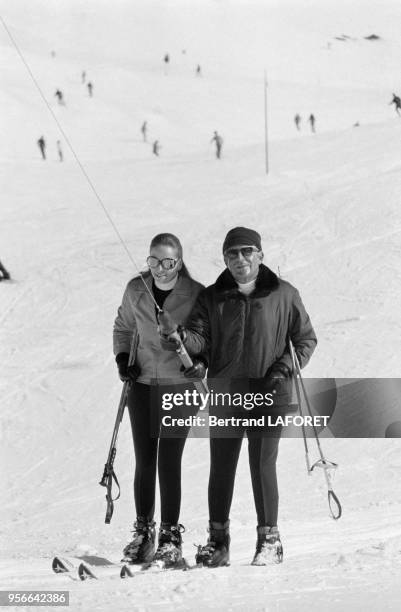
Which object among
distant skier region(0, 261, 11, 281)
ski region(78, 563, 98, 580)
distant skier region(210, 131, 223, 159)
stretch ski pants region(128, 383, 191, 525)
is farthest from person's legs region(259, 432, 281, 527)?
distant skier region(210, 131, 223, 159)

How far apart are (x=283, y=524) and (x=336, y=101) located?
41756 millimetres

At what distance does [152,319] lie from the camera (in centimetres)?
436

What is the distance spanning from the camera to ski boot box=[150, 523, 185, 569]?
4.39 metres

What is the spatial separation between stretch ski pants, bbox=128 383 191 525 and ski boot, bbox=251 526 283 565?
0.43m

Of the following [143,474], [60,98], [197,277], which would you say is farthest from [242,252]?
[60,98]

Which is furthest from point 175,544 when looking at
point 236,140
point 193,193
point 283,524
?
point 236,140

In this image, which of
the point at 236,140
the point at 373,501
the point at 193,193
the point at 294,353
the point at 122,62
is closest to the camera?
the point at 294,353

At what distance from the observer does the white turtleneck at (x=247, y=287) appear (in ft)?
13.8

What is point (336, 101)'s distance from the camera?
4584 centimetres

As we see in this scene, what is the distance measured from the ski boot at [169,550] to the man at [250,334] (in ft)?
1.20

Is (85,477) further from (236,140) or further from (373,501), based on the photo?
(236,140)

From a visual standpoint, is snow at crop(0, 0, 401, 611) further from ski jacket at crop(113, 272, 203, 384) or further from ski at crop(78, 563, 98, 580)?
ski jacket at crop(113, 272, 203, 384)

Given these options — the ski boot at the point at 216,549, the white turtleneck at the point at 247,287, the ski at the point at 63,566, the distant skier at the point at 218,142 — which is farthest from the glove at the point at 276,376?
the distant skier at the point at 218,142

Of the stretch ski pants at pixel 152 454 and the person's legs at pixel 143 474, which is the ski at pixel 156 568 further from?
the stretch ski pants at pixel 152 454
